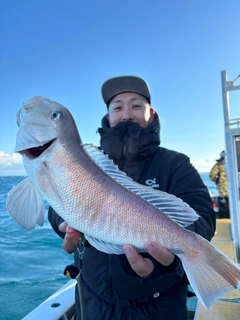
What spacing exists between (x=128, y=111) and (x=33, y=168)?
1.20 m

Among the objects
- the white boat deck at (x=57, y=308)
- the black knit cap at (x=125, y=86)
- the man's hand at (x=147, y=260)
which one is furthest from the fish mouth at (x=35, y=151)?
the white boat deck at (x=57, y=308)

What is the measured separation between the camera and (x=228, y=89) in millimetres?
6078

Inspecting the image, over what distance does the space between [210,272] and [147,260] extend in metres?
0.38

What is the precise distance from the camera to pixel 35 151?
5.20ft

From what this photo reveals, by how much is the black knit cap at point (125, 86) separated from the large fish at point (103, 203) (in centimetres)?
105

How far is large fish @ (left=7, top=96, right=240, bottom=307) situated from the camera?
1.43 meters

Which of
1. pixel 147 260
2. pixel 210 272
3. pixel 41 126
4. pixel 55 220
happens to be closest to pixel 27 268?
pixel 55 220

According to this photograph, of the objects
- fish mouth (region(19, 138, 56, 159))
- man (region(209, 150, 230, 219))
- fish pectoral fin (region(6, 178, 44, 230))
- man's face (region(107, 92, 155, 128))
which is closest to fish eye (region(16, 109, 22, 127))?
fish mouth (region(19, 138, 56, 159))

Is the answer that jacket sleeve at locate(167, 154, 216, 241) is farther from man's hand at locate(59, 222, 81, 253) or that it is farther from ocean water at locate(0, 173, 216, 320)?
ocean water at locate(0, 173, 216, 320)

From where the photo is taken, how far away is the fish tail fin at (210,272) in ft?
4.57

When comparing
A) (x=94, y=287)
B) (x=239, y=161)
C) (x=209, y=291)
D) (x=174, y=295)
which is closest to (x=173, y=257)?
(x=209, y=291)

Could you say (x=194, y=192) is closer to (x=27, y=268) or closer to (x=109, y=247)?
(x=109, y=247)

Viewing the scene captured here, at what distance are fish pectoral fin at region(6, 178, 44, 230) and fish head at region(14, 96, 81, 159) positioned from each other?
24 centimetres

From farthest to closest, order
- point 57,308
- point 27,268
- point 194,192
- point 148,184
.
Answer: point 27,268
point 57,308
point 148,184
point 194,192
